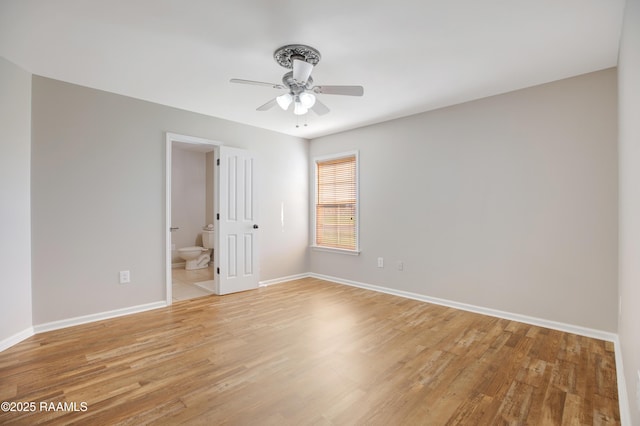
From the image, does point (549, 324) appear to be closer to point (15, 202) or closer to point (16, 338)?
point (16, 338)

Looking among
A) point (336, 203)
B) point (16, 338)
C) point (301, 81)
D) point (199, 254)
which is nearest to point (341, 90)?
point (301, 81)

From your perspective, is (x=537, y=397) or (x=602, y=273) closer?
(x=537, y=397)

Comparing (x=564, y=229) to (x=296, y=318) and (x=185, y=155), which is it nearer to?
(x=296, y=318)

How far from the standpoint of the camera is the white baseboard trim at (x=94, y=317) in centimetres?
302

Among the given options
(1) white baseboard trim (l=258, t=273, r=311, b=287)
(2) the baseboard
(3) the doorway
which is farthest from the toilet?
(2) the baseboard

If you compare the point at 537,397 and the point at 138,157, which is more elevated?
the point at 138,157

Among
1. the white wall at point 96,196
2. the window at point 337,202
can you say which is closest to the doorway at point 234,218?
the white wall at point 96,196

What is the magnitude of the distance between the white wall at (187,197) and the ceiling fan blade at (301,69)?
509 cm

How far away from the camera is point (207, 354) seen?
253 centimetres

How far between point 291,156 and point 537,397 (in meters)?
4.44

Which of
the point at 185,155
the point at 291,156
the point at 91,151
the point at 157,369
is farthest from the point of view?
the point at 185,155

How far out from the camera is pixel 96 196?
332 cm

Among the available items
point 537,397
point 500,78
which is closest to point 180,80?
point 500,78

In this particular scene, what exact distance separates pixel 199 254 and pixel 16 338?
3.62 m
